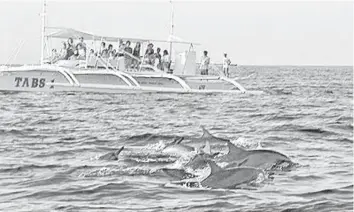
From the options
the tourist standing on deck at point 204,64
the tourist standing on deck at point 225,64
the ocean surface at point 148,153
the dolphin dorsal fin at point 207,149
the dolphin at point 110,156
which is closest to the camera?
the ocean surface at point 148,153

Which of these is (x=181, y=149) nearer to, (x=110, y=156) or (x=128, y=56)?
(x=110, y=156)

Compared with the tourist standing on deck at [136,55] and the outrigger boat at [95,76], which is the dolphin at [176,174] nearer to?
the outrigger boat at [95,76]

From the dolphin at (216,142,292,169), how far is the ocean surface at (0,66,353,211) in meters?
0.34

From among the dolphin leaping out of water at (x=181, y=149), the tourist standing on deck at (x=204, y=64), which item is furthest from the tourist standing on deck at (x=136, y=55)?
the dolphin leaping out of water at (x=181, y=149)

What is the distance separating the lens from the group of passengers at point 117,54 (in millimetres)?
38062

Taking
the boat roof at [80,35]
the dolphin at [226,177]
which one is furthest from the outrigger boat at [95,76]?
the dolphin at [226,177]

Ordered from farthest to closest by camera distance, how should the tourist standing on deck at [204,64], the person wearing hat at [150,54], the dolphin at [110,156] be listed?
the tourist standing on deck at [204,64] → the person wearing hat at [150,54] → the dolphin at [110,156]

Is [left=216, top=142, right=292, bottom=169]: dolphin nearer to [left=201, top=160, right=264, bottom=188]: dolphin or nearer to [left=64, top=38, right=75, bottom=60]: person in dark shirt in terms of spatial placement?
[left=201, top=160, right=264, bottom=188]: dolphin

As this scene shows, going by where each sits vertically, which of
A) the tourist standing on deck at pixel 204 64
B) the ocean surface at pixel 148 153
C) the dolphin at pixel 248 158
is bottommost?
the ocean surface at pixel 148 153

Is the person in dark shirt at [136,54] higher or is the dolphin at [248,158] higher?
the person in dark shirt at [136,54]

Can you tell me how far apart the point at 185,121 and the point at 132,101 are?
9.87m

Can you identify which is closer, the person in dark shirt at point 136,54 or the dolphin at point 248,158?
the dolphin at point 248,158

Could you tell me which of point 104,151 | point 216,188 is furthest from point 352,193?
point 104,151

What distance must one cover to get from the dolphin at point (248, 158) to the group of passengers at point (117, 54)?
2578 cm
